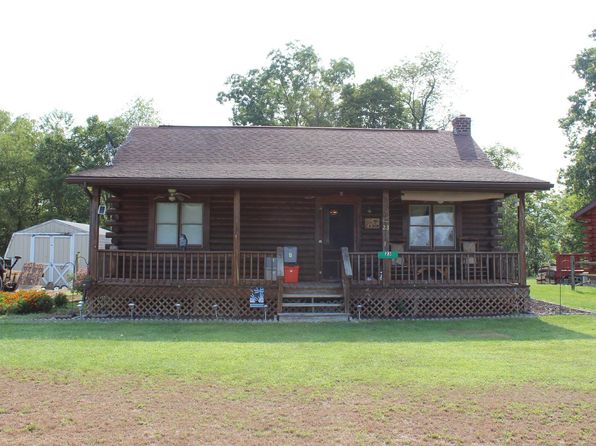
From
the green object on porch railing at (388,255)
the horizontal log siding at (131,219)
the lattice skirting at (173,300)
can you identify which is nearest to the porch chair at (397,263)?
the green object on porch railing at (388,255)

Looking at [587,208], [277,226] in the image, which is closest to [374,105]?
[587,208]

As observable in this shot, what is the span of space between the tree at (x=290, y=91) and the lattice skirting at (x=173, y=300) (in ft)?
91.8

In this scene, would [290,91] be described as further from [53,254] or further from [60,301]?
[60,301]

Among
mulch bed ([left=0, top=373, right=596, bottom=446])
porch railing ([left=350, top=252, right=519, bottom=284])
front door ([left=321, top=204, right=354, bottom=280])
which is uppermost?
front door ([left=321, top=204, right=354, bottom=280])

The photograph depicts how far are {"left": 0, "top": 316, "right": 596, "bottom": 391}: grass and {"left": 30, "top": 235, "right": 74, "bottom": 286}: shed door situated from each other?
40.9 feet

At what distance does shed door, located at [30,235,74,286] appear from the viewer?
917 inches

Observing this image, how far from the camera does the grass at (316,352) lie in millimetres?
6531

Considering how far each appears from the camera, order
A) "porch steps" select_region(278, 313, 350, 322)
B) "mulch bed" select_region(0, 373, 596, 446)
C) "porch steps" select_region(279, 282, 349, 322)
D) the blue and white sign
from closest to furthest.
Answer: "mulch bed" select_region(0, 373, 596, 446) → "porch steps" select_region(278, 313, 350, 322) → "porch steps" select_region(279, 282, 349, 322) → the blue and white sign

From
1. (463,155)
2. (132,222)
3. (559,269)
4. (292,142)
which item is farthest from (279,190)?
(559,269)

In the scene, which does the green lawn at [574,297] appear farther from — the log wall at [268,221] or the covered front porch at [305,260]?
the log wall at [268,221]

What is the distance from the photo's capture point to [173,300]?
1296cm

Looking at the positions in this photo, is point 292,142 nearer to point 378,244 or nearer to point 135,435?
point 378,244

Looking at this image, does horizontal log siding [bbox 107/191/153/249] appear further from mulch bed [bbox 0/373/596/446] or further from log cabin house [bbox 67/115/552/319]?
mulch bed [bbox 0/373/596/446]

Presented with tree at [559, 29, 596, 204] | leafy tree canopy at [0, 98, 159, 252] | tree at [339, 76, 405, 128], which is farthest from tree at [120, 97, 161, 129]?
tree at [559, 29, 596, 204]
